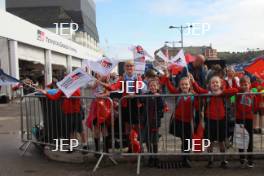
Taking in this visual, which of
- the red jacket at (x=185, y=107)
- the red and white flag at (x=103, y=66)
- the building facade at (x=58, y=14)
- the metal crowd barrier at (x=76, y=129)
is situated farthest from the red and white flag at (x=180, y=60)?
the building facade at (x=58, y=14)

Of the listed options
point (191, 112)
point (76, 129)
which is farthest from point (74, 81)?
point (191, 112)

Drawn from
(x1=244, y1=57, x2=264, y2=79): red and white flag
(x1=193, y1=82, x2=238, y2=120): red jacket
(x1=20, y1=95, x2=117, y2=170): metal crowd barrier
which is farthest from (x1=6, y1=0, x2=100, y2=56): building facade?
(x1=193, y1=82, x2=238, y2=120): red jacket

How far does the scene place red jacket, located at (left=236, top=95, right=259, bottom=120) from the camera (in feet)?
22.1

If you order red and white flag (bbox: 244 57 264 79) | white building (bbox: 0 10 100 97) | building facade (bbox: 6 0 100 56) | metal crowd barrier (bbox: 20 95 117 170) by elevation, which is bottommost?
metal crowd barrier (bbox: 20 95 117 170)

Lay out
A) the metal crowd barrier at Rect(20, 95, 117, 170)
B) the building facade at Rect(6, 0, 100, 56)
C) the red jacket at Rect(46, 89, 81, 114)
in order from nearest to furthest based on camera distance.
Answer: the metal crowd barrier at Rect(20, 95, 117, 170)
the red jacket at Rect(46, 89, 81, 114)
the building facade at Rect(6, 0, 100, 56)

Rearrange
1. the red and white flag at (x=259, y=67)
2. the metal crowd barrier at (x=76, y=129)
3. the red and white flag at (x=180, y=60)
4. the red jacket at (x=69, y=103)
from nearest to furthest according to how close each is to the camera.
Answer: the metal crowd barrier at (x=76, y=129), the red and white flag at (x=180, y=60), the red jacket at (x=69, y=103), the red and white flag at (x=259, y=67)

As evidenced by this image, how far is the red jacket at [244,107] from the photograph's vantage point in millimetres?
6730

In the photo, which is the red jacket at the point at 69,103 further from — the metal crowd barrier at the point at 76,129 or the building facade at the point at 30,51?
the building facade at the point at 30,51

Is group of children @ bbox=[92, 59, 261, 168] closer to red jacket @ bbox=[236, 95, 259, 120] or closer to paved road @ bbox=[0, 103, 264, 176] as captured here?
red jacket @ bbox=[236, 95, 259, 120]

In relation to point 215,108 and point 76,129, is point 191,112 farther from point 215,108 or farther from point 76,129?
point 76,129

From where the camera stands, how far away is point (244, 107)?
6.73m

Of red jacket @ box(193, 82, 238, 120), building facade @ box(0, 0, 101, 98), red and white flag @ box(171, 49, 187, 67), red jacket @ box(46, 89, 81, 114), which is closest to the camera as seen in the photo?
red jacket @ box(193, 82, 238, 120)

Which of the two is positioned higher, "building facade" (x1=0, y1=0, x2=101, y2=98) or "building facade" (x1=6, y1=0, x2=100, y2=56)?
"building facade" (x1=6, y1=0, x2=100, y2=56)

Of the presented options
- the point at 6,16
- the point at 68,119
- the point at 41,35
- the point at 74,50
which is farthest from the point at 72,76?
the point at 74,50
